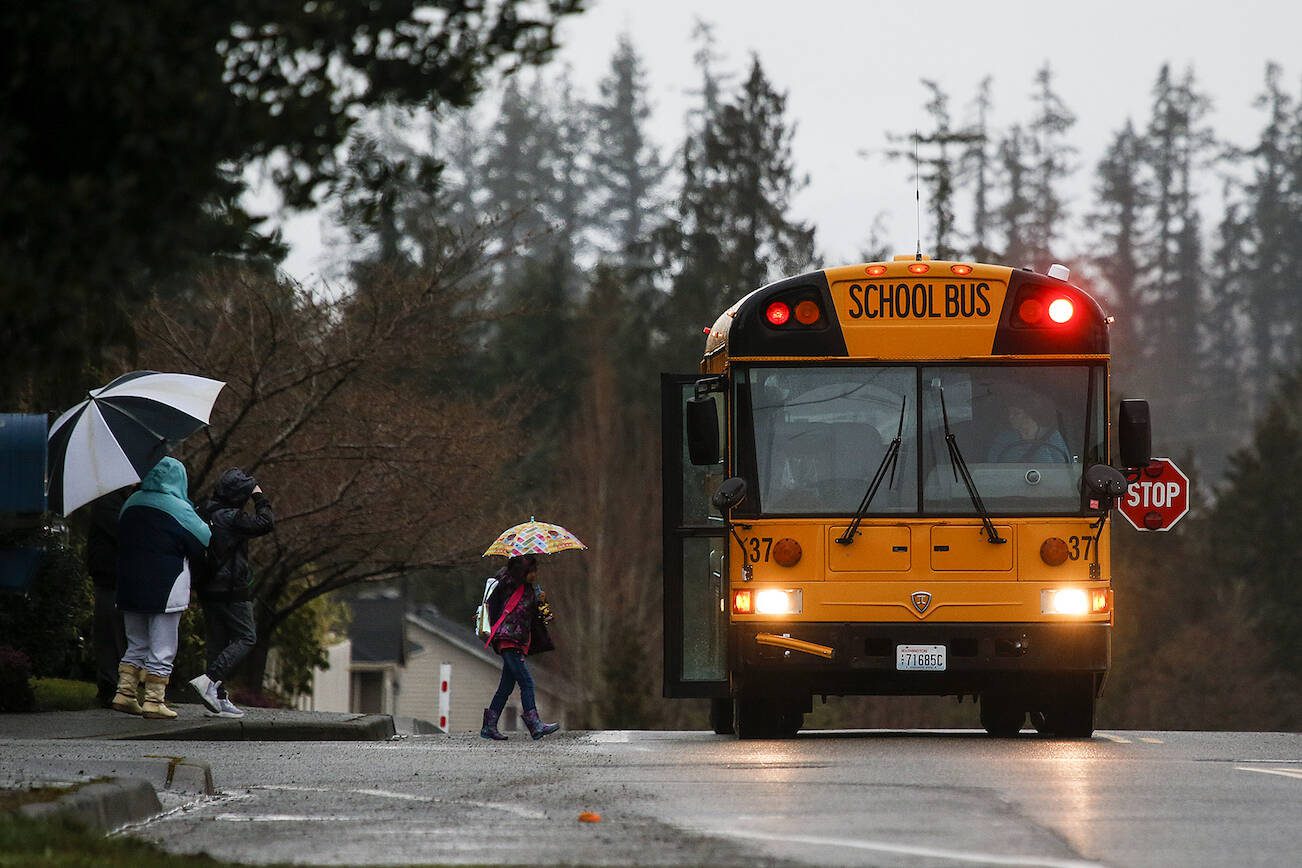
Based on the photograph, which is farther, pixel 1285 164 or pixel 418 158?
pixel 1285 164

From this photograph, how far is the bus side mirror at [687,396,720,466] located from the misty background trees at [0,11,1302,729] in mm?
3604

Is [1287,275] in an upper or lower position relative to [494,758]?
upper

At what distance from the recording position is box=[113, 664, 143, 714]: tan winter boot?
15.9 meters

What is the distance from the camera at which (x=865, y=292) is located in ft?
50.3

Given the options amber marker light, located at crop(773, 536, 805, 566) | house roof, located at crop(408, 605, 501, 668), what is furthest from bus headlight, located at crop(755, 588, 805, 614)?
house roof, located at crop(408, 605, 501, 668)

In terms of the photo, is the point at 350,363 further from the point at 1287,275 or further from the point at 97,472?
the point at 1287,275

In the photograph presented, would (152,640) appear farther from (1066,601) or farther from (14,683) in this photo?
(1066,601)

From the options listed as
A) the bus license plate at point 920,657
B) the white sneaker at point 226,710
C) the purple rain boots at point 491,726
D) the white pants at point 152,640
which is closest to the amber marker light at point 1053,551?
the bus license plate at point 920,657

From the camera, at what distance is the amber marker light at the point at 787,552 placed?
1490cm

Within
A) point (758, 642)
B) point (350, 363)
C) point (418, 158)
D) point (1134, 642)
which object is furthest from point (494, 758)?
point (1134, 642)

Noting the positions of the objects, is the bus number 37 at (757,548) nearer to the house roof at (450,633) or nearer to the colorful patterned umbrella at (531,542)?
the colorful patterned umbrella at (531,542)

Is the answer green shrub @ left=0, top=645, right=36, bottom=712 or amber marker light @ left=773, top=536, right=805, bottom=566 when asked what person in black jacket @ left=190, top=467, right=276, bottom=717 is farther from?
amber marker light @ left=773, top=536, right=805, bottom=566

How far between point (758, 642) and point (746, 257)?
54456 mm

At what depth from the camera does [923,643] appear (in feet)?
48.5
